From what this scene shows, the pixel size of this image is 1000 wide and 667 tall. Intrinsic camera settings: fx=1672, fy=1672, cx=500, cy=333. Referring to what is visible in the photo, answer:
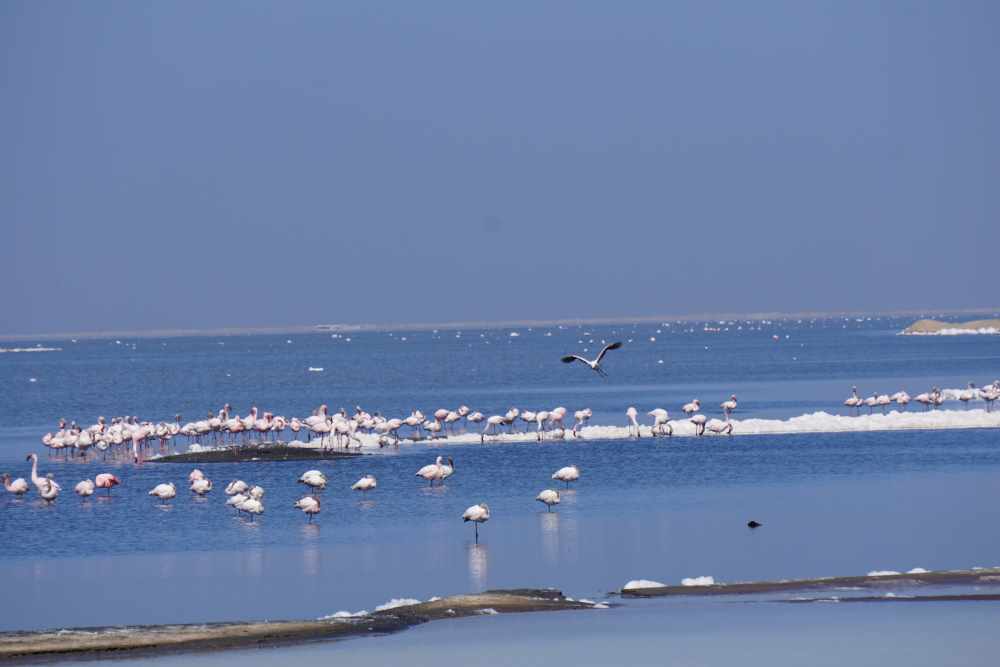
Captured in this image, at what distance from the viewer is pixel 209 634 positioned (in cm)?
1750

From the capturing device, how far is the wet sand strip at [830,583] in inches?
769

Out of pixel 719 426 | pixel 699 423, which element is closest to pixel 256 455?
pixel 699 423

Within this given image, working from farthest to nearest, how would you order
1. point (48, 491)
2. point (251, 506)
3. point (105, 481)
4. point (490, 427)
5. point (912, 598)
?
point (490, 427) < point (105, 481) < point (48, 491) < point (251, 506) < point (912, 598)

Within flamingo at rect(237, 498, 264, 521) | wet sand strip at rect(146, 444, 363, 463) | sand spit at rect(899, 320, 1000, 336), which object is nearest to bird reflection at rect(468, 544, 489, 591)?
flamingo at rect(237, 498, 264, 521)

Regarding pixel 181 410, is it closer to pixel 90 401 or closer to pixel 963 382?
pixel 90 401

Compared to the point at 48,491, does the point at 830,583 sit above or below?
below

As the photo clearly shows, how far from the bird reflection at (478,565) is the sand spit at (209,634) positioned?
1982 mm

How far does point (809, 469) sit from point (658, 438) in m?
8.61

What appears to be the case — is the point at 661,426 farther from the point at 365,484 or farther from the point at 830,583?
the point at 830,583

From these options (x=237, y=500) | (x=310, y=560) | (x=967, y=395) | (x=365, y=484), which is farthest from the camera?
(x=967, y=395)

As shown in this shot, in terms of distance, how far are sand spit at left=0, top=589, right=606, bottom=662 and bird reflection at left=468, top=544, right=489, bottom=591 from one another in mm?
1982

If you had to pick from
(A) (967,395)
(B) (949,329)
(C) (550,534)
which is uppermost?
(B) (949,329)

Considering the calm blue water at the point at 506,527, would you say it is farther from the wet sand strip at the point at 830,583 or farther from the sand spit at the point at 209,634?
the sand spit at the point at 209,634

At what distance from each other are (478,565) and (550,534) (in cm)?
292
